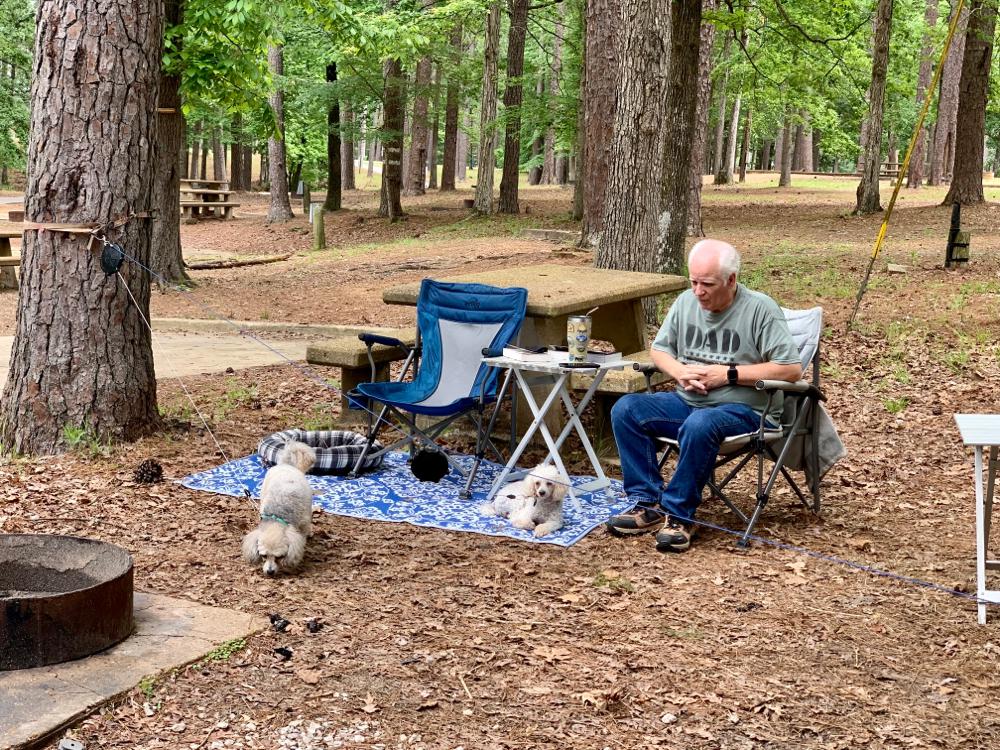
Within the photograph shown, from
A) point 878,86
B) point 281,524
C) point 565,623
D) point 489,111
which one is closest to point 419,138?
point 489,111

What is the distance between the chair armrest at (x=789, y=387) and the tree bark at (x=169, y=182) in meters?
7.81

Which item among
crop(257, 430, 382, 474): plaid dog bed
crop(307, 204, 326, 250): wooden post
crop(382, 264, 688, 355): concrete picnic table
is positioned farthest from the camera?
crop(307, 204, 326, 250): wooden post

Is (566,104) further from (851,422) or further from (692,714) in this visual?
(692,714)

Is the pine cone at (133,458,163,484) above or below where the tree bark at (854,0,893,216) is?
below

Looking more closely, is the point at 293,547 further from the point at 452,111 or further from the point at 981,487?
the point at 452,111

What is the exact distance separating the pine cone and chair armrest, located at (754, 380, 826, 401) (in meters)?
2.85

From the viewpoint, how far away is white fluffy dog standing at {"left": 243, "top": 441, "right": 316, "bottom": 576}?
4301mm

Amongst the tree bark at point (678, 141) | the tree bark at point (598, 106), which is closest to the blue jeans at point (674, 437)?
the tree bark at point (678, 141)

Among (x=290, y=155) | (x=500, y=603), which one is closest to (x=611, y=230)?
(x=500, y=603)

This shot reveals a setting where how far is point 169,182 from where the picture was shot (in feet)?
39.9

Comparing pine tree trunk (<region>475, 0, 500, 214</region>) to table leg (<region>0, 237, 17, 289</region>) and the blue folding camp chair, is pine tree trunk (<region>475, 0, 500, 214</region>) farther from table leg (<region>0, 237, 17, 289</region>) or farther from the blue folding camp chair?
the blue folding camp chair

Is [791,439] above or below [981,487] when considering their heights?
below

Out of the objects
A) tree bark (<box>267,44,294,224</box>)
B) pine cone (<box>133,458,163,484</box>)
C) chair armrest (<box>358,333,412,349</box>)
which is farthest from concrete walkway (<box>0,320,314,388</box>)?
tree bark (<box>267,44,294,224</box>)

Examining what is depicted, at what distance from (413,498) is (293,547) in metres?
1.26
